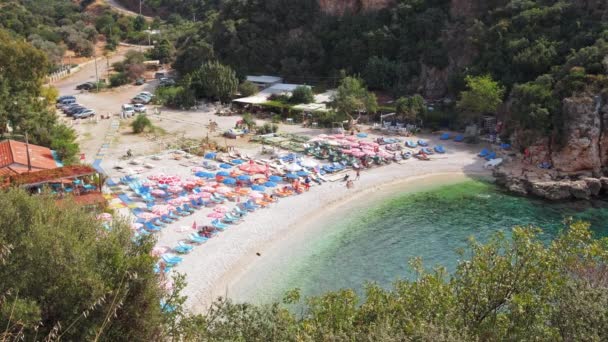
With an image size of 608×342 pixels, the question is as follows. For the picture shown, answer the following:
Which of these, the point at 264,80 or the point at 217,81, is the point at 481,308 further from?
the point at 264,80

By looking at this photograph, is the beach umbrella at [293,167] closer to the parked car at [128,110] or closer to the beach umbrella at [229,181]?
the beach umbrella at [229,181]

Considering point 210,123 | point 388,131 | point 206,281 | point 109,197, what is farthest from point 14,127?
point 388,131

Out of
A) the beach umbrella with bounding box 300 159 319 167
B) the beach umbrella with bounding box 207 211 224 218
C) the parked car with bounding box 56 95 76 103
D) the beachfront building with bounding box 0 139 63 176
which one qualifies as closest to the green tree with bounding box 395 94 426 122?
the beach umbrella with bounding box 300 159 319 167

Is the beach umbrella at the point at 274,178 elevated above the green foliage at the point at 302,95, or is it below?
below

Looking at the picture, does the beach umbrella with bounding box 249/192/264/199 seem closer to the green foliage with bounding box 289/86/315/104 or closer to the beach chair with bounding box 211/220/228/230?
the beach chair with bounding box 211/220/228/230

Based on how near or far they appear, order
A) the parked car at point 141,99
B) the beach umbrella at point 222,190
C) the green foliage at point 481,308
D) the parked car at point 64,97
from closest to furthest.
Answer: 1. the green foliage at point 481,308
2. the beach umbrella at point 222,190
3. the parked car at point 64,97
4. the parked car at point 141,99

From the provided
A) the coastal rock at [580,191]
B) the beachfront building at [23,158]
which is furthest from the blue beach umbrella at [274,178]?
the coastal rock at [580,191]

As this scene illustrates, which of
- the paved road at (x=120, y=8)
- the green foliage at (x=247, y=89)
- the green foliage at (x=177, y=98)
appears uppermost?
the paved road at (x=120, y=8)
